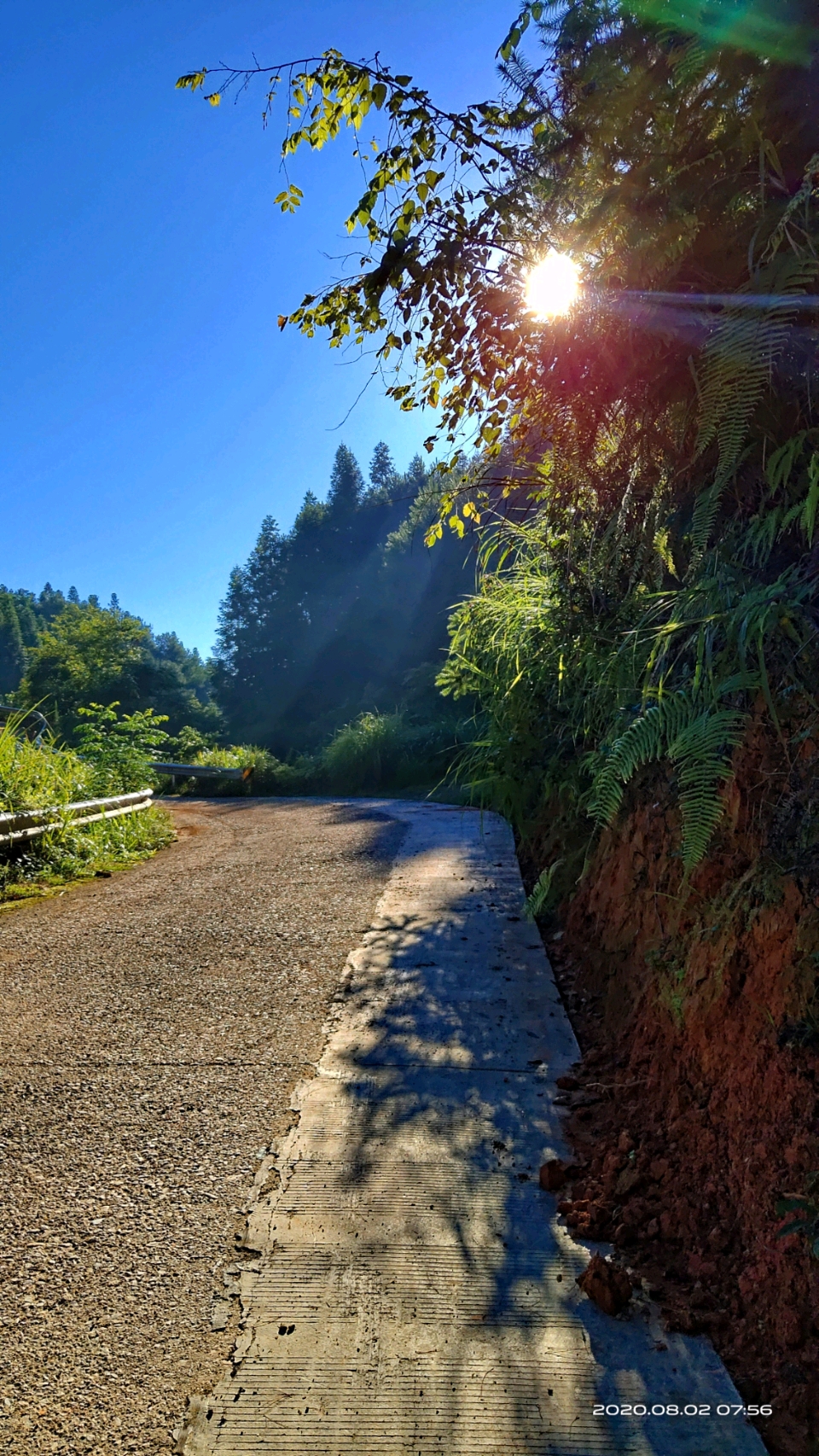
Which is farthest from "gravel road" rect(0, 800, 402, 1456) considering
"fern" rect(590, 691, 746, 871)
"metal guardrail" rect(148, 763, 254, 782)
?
"metal guardrail" rect(148, 763, 254, 782)

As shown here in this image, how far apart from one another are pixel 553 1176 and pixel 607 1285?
0.39 m

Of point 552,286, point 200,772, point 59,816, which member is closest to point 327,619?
point 200,772

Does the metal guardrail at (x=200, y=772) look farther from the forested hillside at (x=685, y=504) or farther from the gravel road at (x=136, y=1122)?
the forested hillside at (x=685, y=504)

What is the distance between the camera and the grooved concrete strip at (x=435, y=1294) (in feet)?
4.14

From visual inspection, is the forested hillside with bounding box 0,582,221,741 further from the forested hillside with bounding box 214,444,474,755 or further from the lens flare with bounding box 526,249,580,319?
the lens flare with bounding box 526,249,580,319

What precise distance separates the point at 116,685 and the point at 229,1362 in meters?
36.4

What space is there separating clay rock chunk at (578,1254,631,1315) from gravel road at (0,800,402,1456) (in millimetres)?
700

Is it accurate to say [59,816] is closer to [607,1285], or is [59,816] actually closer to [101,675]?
[607,1285]

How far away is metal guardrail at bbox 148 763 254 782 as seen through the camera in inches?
618

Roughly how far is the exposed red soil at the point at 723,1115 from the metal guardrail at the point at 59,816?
4105 mm

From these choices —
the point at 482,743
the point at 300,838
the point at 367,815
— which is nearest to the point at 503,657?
the point at 482,743

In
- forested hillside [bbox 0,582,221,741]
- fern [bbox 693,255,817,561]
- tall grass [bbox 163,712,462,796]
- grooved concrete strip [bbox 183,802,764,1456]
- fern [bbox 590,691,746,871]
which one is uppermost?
forested hillside [bbox 0,582,221,741]

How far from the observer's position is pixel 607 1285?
1481mm

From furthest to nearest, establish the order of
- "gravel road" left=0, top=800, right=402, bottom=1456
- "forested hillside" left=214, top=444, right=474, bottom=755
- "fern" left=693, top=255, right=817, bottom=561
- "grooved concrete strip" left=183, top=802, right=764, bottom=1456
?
1. "forested hillside" left=214, top=444, right=474, bottom=755
2. "fern" left=693, top=255, right=817, bottom=561
3. "gravel road" left=0, top=800, right=402, bottom=1456
4. "grooved concrete strip" left=183, top=802, right=764, bottom=1456
